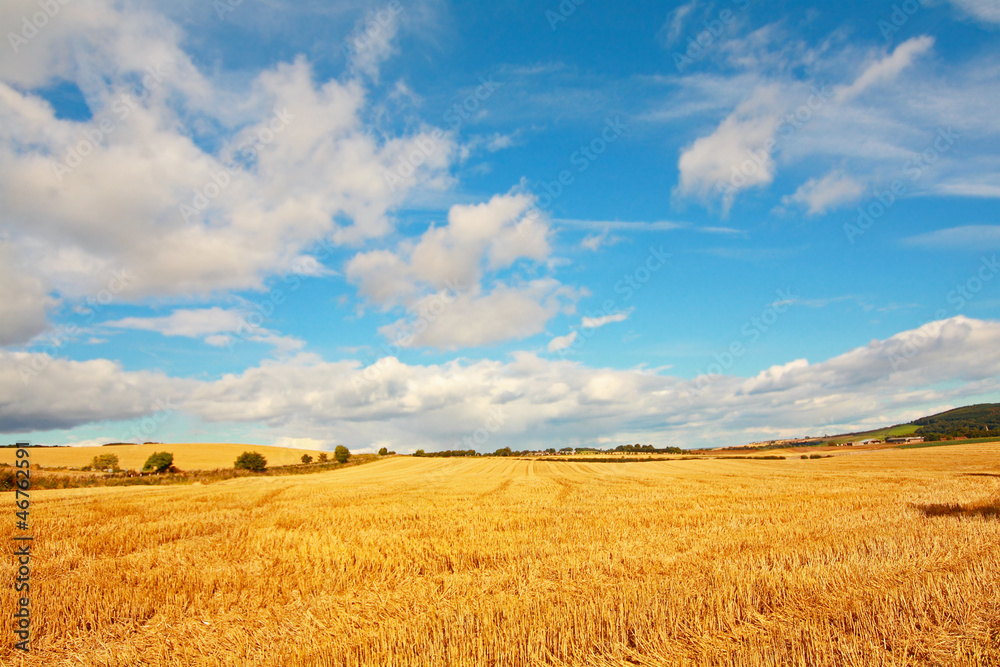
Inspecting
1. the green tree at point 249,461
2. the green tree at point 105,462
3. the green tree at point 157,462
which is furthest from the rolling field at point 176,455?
the green tree at point 105,462

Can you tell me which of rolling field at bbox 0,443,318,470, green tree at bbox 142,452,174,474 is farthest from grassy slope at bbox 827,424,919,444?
green tree at bbox 142,452,174,474

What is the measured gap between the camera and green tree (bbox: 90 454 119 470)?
66875 millimetres

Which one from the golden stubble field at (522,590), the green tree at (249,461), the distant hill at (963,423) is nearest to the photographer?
the golden stubble field at (522,590)

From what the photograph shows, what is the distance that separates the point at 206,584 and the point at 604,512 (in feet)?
38.5

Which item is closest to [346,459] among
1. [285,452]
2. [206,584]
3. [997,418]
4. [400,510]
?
[285,452]

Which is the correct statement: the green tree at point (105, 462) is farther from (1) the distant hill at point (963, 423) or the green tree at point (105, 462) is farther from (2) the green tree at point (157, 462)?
(1) the distant hill at point (963, 423)

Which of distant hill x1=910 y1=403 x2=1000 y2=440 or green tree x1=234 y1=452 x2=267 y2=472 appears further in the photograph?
distant hill x1=910 y1=403 x2=1000 y2=440

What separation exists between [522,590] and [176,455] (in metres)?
105

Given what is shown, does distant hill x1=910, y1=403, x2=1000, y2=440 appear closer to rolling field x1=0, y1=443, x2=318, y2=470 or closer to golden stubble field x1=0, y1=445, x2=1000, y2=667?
golden stubble field x1=0, y1=445, x2=1000, y2=667

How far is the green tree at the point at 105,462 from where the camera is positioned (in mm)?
66875

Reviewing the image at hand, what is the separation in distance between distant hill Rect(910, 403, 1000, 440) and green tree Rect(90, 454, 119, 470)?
5501 inches

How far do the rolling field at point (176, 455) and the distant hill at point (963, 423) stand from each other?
13125cm

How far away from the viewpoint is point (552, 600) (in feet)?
24.9

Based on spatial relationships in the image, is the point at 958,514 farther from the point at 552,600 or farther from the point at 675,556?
the point at 552,600
